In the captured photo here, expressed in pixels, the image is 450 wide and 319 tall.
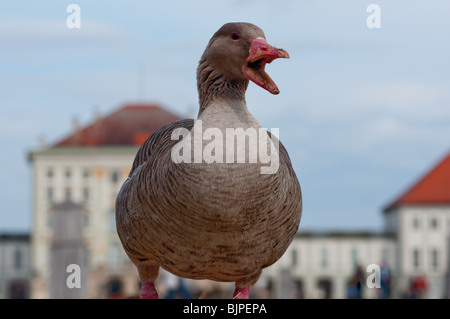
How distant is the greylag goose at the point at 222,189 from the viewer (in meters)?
3.45

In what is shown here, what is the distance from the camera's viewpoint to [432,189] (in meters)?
92.2

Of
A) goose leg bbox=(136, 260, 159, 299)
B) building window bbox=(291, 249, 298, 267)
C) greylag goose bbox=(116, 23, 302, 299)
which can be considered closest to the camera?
A: greylag goose bbox=(116, 23, 302, 299)

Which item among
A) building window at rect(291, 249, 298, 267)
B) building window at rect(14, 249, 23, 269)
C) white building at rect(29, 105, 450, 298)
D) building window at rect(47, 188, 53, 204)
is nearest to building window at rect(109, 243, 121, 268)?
white building at rect(29, 105, 450, 298)

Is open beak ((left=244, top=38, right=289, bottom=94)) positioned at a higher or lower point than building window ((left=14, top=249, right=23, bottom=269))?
higher

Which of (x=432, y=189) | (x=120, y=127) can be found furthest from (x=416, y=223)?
(x=120, y=127)

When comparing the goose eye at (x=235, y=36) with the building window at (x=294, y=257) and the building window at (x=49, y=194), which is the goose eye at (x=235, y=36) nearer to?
the building window at (x=294, y=257)

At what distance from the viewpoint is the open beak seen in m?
3.33

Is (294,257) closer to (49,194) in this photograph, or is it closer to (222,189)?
(49,194)

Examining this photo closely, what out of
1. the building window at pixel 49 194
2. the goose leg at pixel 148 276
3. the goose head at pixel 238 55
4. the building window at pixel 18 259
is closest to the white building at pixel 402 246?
the building window at pixel 49 194

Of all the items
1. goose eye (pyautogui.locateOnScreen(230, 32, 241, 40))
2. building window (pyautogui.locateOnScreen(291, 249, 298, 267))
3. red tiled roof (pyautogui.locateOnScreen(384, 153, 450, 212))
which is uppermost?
goose eye (pyautogui.locateOnScreen(230, 32, 241, 40))

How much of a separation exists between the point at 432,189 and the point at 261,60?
91002 millimetres

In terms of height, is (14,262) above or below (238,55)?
below

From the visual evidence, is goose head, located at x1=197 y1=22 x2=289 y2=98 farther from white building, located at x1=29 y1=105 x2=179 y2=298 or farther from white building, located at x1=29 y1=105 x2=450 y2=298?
white building, located at x1=29 y1=105 x2=450 y2=298

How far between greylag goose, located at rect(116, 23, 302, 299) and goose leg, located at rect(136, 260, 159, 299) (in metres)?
0.09
